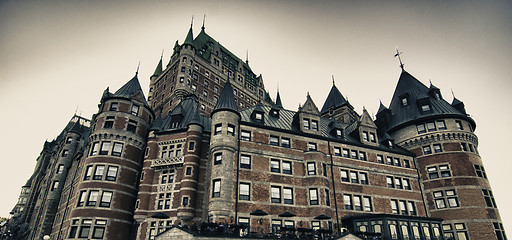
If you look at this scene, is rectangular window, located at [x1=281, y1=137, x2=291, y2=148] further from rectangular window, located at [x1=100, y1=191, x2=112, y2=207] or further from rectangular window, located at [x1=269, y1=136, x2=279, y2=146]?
rectangular window, located at [x1=100, y1=191, x2=112, y2=207]

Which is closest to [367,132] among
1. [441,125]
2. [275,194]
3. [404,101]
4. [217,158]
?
[441,125]

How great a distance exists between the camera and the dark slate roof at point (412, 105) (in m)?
47.7

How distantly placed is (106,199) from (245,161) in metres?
17.3

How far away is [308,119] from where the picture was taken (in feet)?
141

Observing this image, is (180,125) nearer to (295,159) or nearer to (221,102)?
(221,102)

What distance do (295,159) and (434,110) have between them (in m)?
25.9

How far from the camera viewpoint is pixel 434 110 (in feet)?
157

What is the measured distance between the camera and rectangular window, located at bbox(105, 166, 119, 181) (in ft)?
123

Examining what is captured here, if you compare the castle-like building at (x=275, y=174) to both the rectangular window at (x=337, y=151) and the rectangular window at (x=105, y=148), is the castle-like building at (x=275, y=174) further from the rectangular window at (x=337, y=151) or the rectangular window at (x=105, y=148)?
the rectangular window at (x=105, y=148)

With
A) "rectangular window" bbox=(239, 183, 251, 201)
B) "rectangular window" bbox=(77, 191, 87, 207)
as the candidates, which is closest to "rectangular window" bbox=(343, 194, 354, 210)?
"rectangular window" bbox=(239, 183, 251, 201)

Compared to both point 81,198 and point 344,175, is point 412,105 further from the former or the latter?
point 81,198

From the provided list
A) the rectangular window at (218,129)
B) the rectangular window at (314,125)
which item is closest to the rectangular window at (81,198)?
the rectangular window at (218,129)

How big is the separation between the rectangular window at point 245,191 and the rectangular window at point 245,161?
220cm

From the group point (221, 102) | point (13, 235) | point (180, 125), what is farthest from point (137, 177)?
point (13, 235)
